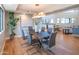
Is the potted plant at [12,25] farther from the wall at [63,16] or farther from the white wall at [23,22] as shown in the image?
the wall at [63,16]

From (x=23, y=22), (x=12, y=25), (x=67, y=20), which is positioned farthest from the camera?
(x=12, y=25)

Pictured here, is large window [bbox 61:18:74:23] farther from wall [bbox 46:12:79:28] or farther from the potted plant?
the potted plant

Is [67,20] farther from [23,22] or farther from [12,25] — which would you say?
[12,25]

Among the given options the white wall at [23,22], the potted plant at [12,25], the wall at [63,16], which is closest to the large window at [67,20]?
the wall at [63,16]

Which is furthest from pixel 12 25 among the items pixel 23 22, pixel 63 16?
pixel 63 16

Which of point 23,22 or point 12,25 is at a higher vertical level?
point 23,22

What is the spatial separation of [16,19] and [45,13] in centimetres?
173

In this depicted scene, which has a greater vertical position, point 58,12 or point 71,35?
point 58,12

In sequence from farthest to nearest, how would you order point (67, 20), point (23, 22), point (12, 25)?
point (12, 25) < point (23, 22) < point (67, 20)

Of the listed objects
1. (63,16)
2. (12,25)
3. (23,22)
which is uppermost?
(63,16)

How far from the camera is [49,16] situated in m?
6.52
